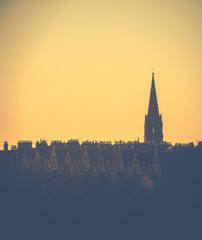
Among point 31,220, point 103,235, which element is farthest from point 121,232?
point 31,220

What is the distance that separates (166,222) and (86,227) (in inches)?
497

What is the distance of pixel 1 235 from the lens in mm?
195000

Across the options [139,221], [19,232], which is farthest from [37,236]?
[139,221]

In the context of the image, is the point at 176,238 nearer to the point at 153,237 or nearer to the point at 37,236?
the point at 153,237

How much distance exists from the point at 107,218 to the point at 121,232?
6.02 meters

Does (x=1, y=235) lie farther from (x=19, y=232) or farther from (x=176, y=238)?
(x=176, y=238)

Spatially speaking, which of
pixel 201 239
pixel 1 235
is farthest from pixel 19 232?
pixel 201 239

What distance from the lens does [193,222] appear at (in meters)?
199

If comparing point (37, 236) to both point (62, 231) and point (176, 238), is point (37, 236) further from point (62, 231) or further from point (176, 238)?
point (176, 238)

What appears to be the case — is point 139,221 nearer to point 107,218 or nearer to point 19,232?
point 107,218

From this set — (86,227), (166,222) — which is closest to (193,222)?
(166,222)

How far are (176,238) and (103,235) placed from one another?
11.1 m

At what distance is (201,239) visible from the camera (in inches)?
7608

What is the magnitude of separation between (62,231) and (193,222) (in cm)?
2093
